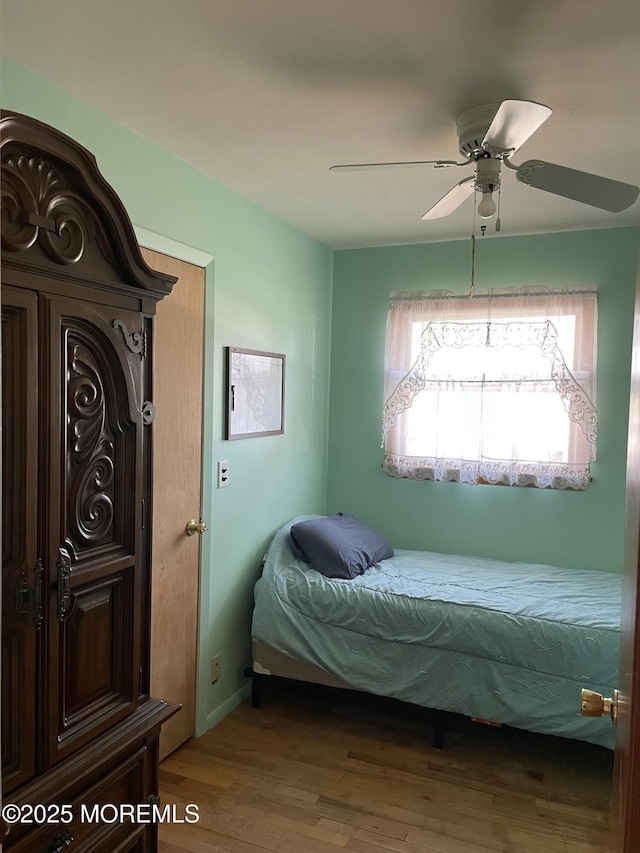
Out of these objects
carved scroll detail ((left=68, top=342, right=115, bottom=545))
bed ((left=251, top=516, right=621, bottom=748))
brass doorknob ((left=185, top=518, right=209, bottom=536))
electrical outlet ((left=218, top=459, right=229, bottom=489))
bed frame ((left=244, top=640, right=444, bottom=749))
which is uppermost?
carved scroll detail ((left=68, top=342, right=115, bottom=545))

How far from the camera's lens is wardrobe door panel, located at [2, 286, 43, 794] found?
131 cm

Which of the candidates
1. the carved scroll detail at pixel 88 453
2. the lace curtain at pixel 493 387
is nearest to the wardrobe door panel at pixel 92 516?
the carved scroll detail at pixel 88 453

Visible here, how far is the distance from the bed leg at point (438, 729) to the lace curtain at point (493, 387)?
1427 millimetres

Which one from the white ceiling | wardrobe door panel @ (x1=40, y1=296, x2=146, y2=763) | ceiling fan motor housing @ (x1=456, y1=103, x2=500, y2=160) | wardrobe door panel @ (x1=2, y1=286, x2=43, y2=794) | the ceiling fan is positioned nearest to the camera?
wardrobe door panel @ (x1=2, y1=286, x2=43, y2=794)

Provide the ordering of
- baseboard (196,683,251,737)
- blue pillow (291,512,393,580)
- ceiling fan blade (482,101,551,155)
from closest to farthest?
ceiling fan blade (482,101,551,155) < baseboard (196,683,251,737) < blue pillow (291,512,393,580)

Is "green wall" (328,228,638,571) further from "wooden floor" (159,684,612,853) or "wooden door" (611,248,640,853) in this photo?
"wooden door" (611,248,640,853)

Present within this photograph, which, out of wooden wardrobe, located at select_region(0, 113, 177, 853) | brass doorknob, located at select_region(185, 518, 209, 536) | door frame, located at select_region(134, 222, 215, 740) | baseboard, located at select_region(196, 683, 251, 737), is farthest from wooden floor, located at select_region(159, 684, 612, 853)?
brass doorknob, located at select_region(185, 518, 209, 536)

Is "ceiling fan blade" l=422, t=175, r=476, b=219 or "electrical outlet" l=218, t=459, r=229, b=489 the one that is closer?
"ceiling fan blade" l=422, t=175, r=476, b=219

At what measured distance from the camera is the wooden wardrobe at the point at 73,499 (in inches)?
52.1

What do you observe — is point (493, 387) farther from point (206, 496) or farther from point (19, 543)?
point (19, 543)

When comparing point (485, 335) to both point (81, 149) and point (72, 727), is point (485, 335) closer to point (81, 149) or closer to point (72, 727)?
point (81, 149)

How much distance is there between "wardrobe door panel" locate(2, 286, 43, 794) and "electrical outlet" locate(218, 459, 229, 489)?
1.60 meters

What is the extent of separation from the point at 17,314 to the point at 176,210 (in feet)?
4.76

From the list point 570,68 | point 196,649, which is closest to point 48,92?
point 570,68
